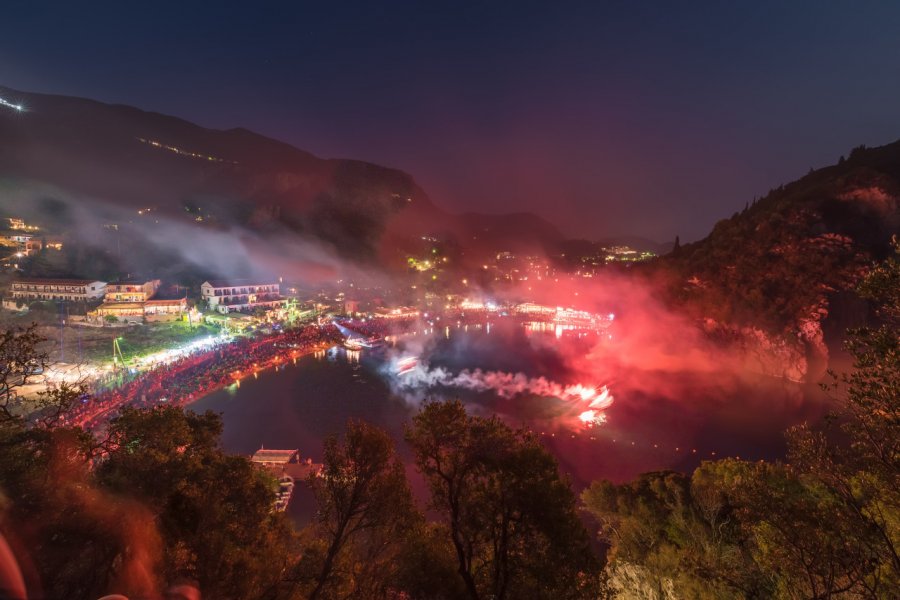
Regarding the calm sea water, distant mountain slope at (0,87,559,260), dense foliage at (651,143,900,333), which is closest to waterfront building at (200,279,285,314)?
the calm sea water

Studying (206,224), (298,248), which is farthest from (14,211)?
(298,248)

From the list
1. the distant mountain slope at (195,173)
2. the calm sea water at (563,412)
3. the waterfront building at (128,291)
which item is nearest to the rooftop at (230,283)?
the waterfront building at (128,291)

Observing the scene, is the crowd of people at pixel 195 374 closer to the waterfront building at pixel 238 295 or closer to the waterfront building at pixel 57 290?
the waterfront building at pixel 238 295

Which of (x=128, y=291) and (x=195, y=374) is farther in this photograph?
(x=128, y=291)

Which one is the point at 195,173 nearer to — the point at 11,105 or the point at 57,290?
the point at 11,105

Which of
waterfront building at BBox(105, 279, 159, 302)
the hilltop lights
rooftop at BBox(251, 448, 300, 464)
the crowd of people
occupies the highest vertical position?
the hilltop lights

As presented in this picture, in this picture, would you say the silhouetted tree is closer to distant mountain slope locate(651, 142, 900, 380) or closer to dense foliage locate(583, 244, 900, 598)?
dense foliage locate(583, 244, 900, 598)

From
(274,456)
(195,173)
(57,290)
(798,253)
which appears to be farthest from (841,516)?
(195,173)
